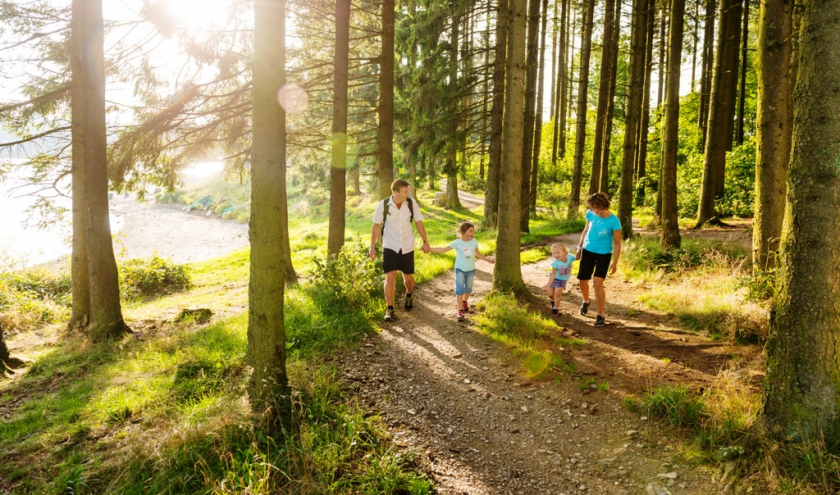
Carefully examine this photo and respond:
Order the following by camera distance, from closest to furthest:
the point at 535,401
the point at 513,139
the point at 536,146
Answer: the point at 535,401 → the point at 513,139 → the point at 536,146

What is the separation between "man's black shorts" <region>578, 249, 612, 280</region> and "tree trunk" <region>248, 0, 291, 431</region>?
452 cm

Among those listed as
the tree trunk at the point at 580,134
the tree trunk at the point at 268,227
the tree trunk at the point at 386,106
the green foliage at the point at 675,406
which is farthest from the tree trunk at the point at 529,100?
the tree trunk at the point at 268,227

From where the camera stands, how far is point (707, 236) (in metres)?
11.7

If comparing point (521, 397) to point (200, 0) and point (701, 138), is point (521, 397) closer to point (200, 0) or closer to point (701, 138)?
point (200, 0)

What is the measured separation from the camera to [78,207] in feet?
30.0

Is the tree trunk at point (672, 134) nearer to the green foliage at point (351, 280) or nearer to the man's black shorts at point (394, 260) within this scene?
the man's black shorts at point (394, 260)

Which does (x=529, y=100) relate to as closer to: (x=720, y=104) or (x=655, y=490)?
(x=720, y=104)

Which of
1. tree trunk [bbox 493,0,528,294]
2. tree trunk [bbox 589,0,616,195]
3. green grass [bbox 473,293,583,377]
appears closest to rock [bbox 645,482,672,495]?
green grass [bbox 473,293,583,377]

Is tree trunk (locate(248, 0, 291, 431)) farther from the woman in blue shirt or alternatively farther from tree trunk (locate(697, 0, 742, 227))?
tree trunk (locate(697, 0, 742, 227))

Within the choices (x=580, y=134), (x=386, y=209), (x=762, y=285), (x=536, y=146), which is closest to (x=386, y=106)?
(x=386, y=209)

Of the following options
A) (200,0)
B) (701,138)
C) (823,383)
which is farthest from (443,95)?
(701,138)

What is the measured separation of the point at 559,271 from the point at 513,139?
2.19 m

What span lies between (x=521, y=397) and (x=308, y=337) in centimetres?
301

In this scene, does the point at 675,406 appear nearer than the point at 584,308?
Yes
